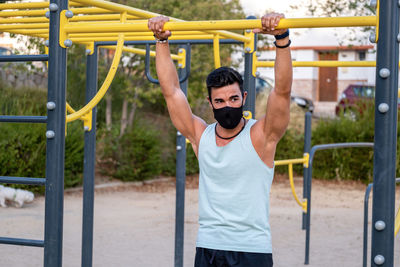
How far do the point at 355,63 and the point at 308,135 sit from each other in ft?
7.38

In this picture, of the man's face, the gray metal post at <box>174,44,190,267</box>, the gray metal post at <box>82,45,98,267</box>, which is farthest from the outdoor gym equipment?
the gray metal post at <box>174,44,190,267</box>

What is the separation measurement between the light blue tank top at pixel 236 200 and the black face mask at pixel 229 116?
6 centimetres

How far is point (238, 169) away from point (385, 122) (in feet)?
1.77

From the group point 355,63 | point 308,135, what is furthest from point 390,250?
point 308,135

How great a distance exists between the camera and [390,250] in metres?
2.20

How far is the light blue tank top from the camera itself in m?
2.21

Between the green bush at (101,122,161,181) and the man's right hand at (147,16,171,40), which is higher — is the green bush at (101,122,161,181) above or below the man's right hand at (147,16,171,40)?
below

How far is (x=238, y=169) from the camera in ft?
7.35

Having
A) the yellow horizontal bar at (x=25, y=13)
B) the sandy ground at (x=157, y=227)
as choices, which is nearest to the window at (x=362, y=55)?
the sandy ground at (x=157, y=227)

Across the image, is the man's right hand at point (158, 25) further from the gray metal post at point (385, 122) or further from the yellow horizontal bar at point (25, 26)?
the yellow horizontal bar at point (25, 26)

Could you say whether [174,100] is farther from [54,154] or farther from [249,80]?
[249,80]

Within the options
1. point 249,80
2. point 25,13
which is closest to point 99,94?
point 25,13

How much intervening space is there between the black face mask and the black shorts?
458 millimetres

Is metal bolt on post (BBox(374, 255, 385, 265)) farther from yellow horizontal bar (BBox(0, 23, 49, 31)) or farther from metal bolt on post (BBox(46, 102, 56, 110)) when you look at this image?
yellow horizontal bar (BBox(0, 23, 49, 31))
